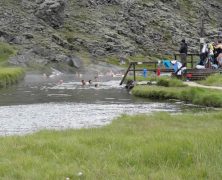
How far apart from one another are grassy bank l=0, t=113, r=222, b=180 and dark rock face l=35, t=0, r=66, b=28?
122 m

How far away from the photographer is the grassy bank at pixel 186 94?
109ft

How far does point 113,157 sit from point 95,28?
12848 centimetres

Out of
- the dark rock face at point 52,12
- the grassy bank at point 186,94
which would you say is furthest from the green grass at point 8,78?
the dark rock face at point 52,12

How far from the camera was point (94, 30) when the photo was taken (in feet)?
458

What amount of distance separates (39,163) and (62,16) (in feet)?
430

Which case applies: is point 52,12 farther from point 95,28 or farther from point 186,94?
point 186,94

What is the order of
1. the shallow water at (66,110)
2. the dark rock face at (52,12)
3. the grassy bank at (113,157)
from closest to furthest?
the grassy bank at (113,157)
the shallow water at (66,110)
the dark rock face at (52,12)

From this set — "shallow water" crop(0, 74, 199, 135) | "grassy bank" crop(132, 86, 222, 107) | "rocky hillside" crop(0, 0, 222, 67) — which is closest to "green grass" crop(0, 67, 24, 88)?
"shallow water" crop(0, 74, 199, 135)

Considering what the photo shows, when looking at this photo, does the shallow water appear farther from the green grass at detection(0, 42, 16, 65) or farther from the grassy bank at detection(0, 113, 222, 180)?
the green grass at detection(0, 42, 16, 65)

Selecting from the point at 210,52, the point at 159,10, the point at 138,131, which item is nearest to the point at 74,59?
the point at 159,10

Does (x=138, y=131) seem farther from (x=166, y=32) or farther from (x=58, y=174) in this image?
(x=166, y=32)

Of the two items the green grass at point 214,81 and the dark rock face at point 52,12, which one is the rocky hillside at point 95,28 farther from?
the green grass at point 214,81

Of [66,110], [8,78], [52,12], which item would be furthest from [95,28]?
[66,110]

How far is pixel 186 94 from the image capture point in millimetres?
37875
